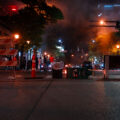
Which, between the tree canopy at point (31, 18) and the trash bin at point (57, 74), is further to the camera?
the tree canopy at point (31, 18)

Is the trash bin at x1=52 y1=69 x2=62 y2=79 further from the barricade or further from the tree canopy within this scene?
the tree canopy

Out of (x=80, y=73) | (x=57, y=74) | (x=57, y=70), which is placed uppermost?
(x=57, y=70)

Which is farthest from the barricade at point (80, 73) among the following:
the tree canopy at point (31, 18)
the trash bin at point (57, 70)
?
the tree canopy at point (31, 18)

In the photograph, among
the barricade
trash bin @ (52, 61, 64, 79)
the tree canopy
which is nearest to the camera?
the barricade

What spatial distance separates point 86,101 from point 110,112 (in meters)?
1.73

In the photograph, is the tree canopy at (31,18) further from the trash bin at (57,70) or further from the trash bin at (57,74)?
the trash bin at (57,74)

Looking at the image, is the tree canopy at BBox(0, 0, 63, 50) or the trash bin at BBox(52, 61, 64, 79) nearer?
the trash bin at BBox(52, 61, 64, 79)

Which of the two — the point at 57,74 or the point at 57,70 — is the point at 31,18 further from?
the point at 57,74

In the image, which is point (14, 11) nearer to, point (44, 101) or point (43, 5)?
point (43, 5)

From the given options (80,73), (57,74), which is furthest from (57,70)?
(80,73)

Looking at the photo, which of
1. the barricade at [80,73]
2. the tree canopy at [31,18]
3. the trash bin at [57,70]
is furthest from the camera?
the tree canopy at [31,18]

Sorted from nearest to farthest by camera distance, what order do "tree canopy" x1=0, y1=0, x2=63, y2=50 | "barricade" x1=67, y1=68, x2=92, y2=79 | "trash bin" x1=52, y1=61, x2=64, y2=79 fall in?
"barricade" x1=67, y1=68, x2=92, y2=79
"trash bin" x1=52, y1=61, x2=64, y2=79
"tree canopy" x1=0, y1=0, x2=63, y2=50

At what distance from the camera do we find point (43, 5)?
29.6 meters

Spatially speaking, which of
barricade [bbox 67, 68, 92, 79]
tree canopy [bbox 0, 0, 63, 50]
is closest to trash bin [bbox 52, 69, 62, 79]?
barricade [bbox 67, 68, 92, 79]
